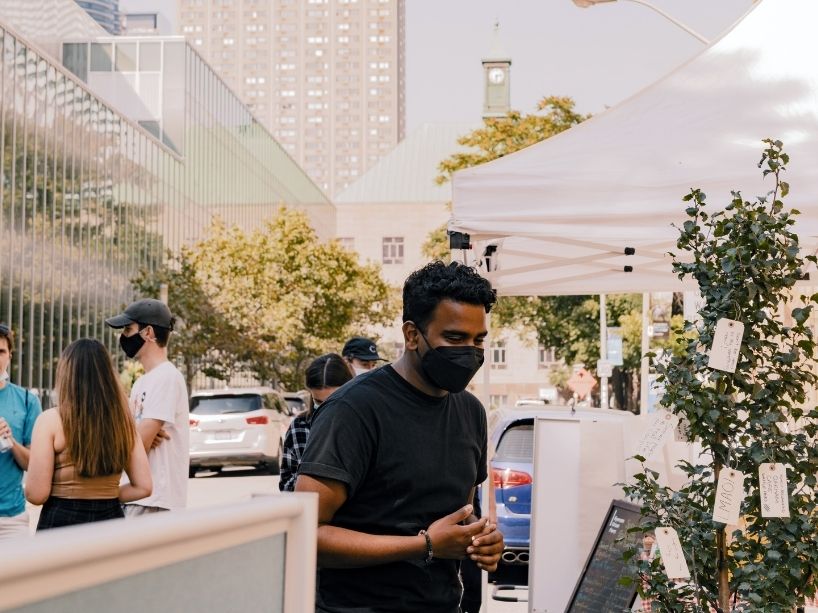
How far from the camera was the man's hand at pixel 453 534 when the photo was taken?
304 centimetres

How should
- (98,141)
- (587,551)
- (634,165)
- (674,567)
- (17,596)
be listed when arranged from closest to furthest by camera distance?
(17,596)
(674,567)
(634,165)
(587,551)
(98,141)

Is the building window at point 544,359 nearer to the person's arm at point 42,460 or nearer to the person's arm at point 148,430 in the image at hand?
the person's arm at point 148,430

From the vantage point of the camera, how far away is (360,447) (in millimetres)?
3088

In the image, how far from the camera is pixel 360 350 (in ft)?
25.9

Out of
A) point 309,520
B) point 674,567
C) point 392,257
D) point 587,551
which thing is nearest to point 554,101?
point 587,551

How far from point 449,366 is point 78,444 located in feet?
6.54

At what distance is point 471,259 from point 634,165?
2426mm

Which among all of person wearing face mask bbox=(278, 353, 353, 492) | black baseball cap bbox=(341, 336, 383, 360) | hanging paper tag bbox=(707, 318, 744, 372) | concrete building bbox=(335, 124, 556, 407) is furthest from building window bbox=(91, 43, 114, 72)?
concrete building bbox=(335, 124, 556, 407)

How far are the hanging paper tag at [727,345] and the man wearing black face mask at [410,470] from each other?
58.8 inches

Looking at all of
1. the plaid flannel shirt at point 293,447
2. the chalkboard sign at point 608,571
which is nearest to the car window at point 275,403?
the chalkboard sign at point 608,571

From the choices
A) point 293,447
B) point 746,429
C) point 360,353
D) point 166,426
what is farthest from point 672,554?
point 360,353

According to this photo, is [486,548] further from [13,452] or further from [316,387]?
[316,387]

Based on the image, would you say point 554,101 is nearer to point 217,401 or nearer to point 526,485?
point 217,401

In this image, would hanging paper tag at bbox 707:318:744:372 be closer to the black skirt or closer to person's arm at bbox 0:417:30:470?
the black skirt
